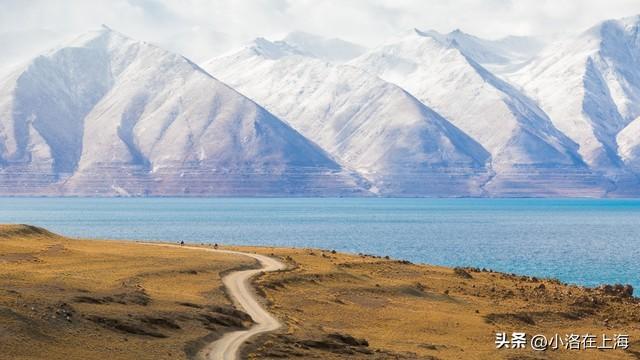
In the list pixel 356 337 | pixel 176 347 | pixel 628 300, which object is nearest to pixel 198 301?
pixel 356 337

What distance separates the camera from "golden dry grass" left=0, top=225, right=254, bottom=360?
5309 cm

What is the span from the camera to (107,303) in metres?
65.8

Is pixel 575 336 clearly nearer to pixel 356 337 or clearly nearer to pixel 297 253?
pixel 356 337

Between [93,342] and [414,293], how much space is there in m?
43.7

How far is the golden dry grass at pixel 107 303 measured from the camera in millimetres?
53094

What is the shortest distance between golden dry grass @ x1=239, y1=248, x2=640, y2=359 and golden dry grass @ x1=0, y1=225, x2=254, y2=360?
16.4ft

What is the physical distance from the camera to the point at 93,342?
2142 inches

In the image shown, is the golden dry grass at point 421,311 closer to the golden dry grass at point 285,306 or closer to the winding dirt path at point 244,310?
the golden dry grass at point 285,306

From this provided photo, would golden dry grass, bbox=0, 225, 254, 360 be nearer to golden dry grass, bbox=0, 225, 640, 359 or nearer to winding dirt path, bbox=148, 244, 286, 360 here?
golden dry grass, bbox=0, 225, 640, 359

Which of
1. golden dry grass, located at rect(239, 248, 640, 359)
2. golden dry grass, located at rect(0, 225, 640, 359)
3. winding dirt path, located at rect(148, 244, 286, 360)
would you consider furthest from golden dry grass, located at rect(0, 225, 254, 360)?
golden dry grass, located at rect(239, 248, 640, 359)

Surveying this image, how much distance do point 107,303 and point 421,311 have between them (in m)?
27.5

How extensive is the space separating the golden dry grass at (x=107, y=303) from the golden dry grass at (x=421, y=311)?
4998 millimetres

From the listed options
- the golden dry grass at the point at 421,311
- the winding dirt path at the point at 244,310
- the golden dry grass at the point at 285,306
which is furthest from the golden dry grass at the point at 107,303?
the golden dry grass at the point at 421,311

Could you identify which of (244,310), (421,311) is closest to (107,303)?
(244,310)
